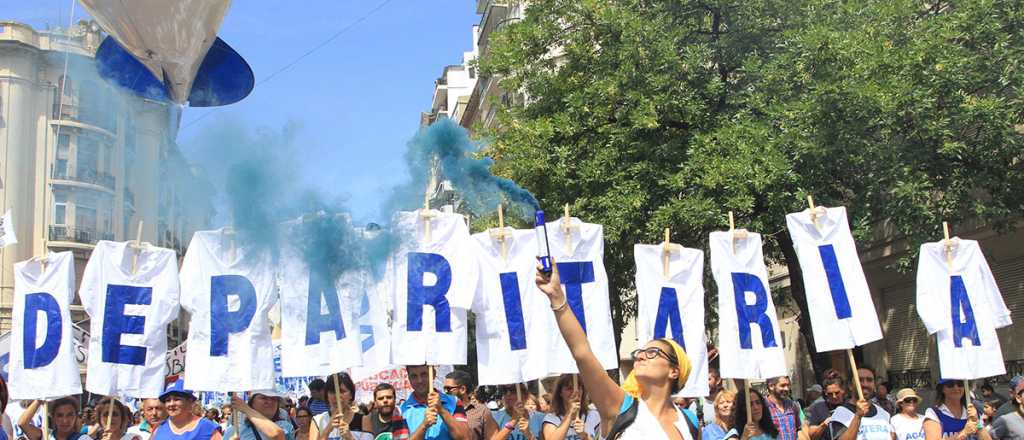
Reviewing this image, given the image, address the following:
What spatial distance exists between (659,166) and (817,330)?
689 cm

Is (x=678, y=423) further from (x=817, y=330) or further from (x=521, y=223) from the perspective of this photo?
(x=521, y=223)

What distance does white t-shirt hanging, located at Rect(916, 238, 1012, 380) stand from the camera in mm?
10336

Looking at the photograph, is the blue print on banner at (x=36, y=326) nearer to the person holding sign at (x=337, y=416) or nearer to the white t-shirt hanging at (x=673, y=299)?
the person holding sign at (x=337, y=416)

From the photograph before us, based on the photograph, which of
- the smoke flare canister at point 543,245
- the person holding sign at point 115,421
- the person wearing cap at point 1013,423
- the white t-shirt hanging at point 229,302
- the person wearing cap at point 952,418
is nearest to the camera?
the smoke flare canister at point 543,245

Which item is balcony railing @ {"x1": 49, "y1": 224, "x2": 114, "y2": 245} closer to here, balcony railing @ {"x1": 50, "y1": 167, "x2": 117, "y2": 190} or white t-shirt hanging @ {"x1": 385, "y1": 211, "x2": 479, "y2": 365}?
balcony railing @ {"x1": 50, "y1": 167, "x2": 117, "y2": 190}

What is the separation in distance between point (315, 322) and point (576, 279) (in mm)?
2461

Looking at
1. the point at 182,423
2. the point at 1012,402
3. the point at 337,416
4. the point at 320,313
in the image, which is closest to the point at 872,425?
the point at 1012,402

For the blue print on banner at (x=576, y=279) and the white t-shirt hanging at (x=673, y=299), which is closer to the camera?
the white t-shirt hanging at (x=673, y=299)

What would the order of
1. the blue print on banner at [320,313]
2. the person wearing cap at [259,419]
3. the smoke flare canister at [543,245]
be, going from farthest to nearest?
the blue print on banner at [320,313]
the person wearing cap at [259,419]
the smoke flare canister at [543,245]

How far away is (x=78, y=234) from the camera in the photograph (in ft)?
54.2

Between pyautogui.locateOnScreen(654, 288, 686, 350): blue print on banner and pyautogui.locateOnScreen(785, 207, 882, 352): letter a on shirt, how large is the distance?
1166 mm

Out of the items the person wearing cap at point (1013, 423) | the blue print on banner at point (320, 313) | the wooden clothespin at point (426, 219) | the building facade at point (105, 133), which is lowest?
the person wearing cap at point (1013, 423)

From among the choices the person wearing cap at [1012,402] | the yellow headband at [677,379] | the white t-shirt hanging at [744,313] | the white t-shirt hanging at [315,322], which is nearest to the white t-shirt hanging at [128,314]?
the white t-shirt hanging at [315,322]

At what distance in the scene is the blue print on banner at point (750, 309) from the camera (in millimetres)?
10239
